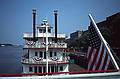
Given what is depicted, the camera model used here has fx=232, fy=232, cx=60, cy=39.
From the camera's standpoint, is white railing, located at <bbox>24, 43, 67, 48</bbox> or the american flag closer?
the american flag

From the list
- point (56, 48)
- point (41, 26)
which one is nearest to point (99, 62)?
point (41, 26)

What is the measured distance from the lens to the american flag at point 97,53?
3.23 m

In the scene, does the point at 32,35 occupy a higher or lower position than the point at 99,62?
A: higher

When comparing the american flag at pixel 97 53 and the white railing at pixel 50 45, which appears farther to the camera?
the white railing at pixel 50 45

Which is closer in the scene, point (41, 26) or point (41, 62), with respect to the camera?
point (41, 26)

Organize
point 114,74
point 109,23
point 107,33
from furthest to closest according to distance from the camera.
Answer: point 109,23
point 107,33
point 114,74

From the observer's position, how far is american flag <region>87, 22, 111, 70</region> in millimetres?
3225

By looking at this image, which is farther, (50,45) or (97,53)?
(50,45)

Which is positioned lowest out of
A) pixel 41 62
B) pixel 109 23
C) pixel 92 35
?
pixel 41 62

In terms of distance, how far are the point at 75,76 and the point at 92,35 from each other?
3.14ft

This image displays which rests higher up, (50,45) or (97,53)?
(50,45)

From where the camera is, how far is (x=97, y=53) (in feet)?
11.0

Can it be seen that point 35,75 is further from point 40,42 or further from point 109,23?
point 109,23

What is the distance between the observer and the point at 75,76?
278cm
